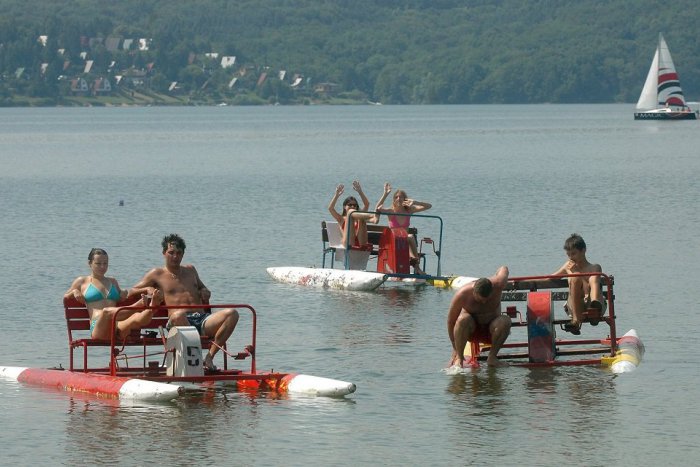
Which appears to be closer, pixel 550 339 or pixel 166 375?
pixel 166 375

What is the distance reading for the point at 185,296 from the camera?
16641 mm

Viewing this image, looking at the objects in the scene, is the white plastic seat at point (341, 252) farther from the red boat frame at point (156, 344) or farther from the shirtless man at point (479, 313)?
the red boat frame at point (156, 344)

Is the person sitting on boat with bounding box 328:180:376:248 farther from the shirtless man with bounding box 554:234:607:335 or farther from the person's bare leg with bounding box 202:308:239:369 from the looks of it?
the person's bare leg with bounding box 202:308:239:369

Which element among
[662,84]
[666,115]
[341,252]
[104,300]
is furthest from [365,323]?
[666,115]

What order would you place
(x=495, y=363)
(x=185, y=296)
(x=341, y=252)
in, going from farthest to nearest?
(x=341, y=252) < (x=495, y=363) < (x=185, y=296)

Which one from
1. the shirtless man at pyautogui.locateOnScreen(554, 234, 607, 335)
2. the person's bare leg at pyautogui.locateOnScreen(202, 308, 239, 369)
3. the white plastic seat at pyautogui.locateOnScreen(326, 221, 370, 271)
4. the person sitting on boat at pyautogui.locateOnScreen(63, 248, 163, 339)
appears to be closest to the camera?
the person sitting on boat at pyautogui.locateOnScreen(63, 248, 163, 339)

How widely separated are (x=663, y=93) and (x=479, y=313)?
452 ft

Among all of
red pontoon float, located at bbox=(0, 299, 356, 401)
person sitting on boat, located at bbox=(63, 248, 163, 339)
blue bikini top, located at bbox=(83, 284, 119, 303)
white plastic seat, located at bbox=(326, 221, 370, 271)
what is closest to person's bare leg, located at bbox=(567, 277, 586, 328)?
red pontoon float, located at bbox=(0, 299, 356, 401)

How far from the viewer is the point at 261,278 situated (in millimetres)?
29422

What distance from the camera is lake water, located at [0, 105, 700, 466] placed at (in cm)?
1502

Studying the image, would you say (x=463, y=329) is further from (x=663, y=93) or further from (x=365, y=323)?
(x=663, y=93)

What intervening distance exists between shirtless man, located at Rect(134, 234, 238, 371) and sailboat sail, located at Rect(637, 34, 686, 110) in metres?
122

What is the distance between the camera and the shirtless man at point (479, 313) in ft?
56.5

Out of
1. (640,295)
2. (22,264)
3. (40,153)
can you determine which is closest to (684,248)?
(640,295)
